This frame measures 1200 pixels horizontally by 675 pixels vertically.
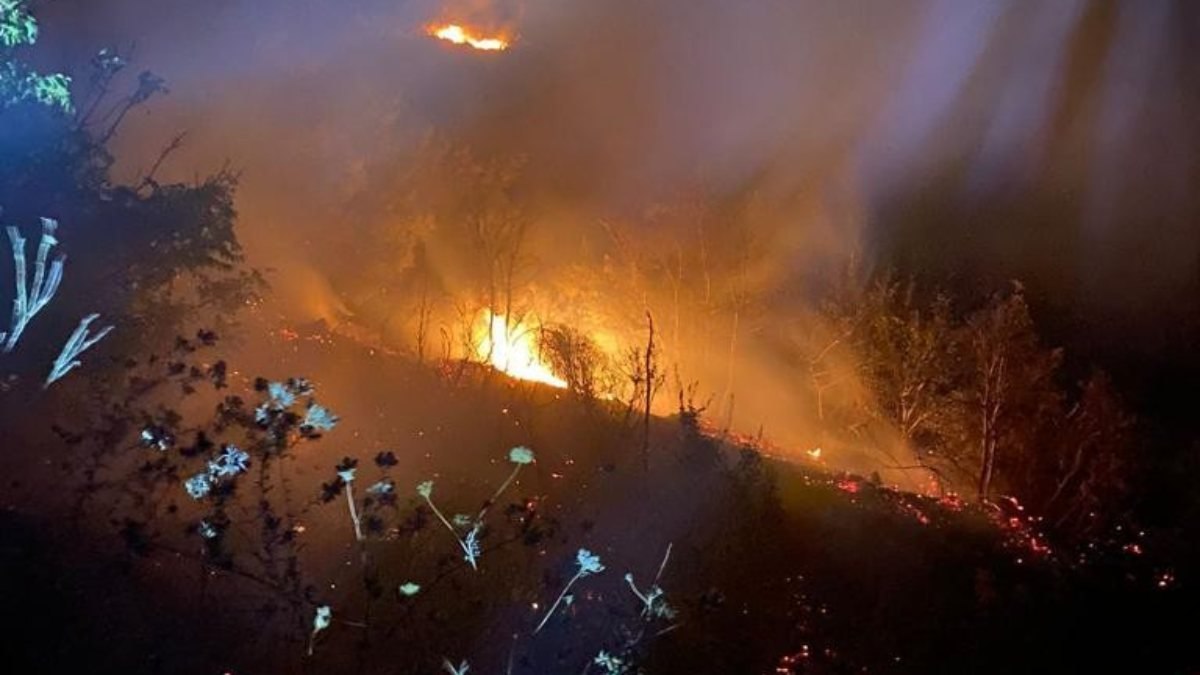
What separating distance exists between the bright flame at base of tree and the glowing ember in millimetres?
16258

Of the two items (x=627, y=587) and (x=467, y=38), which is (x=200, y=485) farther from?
(x=467, y=38)

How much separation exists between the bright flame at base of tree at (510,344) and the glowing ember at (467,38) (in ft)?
53.3

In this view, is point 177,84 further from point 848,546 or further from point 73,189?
point 848,546

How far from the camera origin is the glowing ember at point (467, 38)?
39719mm

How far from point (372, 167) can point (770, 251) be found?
1332 centimetres

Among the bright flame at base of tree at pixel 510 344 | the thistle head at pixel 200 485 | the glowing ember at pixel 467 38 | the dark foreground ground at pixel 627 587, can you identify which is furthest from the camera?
the glowing ember at pixel 467 38

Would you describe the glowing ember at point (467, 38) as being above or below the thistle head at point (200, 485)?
above

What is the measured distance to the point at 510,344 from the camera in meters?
25.6

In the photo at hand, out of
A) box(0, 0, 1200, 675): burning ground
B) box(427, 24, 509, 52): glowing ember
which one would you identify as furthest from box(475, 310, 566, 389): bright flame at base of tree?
box(427, 24, 509, 52): glowing ember

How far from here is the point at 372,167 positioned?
104 feet

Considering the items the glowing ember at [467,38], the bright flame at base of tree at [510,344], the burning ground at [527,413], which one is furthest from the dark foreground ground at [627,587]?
the glowing ember at [467,38]

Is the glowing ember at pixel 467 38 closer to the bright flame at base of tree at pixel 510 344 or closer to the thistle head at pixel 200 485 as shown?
the bright flame at base of tree at pixel 510 344

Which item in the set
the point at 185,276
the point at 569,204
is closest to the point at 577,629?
the point at 185,276

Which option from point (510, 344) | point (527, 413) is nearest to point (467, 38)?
point (510, 344)
